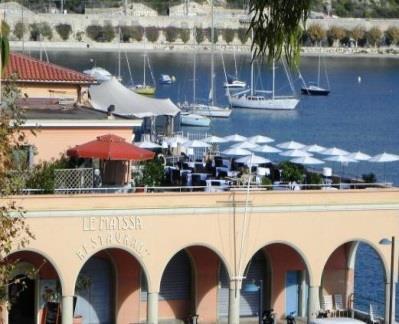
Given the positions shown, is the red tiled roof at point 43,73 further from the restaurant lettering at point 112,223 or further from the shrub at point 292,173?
the restaurant lettering at point 112,223

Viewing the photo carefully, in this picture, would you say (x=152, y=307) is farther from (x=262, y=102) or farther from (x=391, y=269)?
(x=262, y=102)

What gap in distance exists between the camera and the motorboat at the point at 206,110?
9750 centimetres

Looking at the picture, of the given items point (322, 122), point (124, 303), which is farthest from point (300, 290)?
point (322, 122)

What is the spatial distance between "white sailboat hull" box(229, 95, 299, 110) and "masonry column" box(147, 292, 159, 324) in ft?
277

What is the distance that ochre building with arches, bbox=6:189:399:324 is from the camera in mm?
27812

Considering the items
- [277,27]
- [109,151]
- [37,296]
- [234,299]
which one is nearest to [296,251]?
[234,299]

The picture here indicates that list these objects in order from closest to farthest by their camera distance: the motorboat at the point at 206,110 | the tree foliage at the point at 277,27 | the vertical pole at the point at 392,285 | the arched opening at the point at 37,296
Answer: the tree foliage at the point at 277,27 < the arched opening at the point at 37,296 < the vertical pole at the point at 392,285 < the motorboat at the point at 206,110

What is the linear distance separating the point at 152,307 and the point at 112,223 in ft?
5.61

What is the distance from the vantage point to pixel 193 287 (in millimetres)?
30234

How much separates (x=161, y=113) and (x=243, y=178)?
18.9 metres

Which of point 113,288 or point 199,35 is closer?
point 113,288

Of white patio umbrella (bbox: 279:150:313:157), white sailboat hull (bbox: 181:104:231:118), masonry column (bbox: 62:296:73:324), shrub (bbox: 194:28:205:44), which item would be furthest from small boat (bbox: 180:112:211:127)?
shrub (bbox: 194:28:205:44)

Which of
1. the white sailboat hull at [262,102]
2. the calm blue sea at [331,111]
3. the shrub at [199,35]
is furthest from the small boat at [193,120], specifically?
the shrub at [199,35]

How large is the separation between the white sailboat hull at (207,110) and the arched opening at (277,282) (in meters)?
65.8
